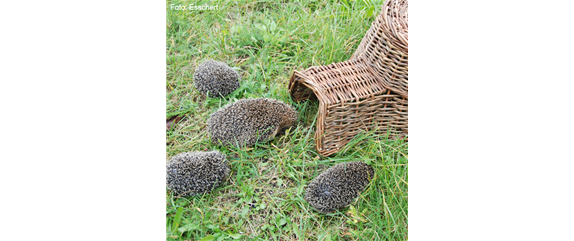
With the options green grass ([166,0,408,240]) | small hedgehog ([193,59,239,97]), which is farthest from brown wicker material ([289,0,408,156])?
small hedgehog ([193,59,239,97])

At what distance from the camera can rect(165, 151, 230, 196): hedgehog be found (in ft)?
5.93

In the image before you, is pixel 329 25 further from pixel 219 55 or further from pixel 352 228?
pixel 352 228

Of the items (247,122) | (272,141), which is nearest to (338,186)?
(272,141)

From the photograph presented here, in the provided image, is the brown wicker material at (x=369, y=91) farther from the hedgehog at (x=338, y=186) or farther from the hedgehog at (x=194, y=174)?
the hedgehog at (x=194, y=174)

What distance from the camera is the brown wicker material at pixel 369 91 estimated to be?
1870 millimetres

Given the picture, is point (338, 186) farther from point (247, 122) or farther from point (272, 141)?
point (247, 122)

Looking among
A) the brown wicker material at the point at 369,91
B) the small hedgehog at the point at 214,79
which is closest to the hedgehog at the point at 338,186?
the brown wicker material at the point at 369,91

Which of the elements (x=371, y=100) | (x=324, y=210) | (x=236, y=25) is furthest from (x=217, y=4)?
(x=324, y=210)

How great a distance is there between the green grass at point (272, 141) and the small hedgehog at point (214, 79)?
50 mm

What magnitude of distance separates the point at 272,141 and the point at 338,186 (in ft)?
1.78

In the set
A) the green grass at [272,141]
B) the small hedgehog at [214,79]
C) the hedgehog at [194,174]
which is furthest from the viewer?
the small hedgehog at [214,79]

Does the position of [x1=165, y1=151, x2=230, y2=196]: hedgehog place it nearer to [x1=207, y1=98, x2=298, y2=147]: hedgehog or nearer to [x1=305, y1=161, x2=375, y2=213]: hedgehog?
[x1=207, y1=98, x2=298, y2=147]: hedgehog

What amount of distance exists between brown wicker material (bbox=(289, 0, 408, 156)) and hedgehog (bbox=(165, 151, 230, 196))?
57cm
